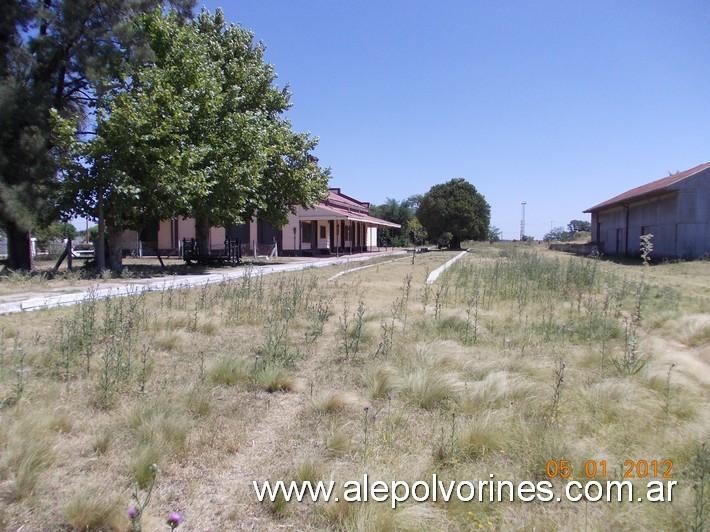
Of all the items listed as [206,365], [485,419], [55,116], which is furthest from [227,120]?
[485,419]

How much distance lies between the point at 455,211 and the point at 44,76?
44.3m

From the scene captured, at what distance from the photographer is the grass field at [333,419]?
A: 283 centimetres

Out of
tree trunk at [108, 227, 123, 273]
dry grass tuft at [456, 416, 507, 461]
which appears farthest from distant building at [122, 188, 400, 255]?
dry grass tuft at [456, 416, 507, 461]

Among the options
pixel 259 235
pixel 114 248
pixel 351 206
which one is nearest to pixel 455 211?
pixel 351 206

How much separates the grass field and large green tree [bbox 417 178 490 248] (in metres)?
50.3

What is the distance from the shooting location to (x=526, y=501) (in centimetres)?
300

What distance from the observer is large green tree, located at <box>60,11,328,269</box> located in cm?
1582

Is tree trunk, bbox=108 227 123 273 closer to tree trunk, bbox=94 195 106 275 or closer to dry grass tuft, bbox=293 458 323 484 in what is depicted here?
tree trunk, bbox=94 195 106 275

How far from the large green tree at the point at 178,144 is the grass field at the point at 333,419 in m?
9.73

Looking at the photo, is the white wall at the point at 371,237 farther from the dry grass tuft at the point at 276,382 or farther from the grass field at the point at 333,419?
the dry grass tuft at the point at 276,382

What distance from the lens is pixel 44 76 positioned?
18.2 metres

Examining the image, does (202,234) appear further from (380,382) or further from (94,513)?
(94,513)

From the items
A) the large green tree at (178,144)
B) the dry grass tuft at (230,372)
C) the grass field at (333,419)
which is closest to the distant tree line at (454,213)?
the large green tree at (178,144)

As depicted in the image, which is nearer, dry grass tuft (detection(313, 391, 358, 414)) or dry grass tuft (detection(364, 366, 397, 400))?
dry grass tuft (detection(313, 391, 358, 414))
